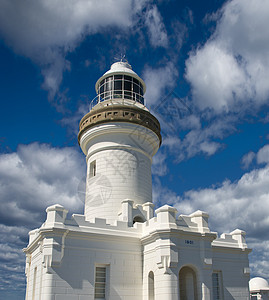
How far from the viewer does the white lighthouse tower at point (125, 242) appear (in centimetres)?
1728

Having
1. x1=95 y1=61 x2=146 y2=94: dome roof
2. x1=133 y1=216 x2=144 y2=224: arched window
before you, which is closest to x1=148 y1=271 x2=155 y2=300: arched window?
x1=133 y1=216 x2=144 y2=224: arched window

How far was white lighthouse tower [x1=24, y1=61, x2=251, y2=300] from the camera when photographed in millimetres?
17281

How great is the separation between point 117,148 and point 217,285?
11905 millimetres

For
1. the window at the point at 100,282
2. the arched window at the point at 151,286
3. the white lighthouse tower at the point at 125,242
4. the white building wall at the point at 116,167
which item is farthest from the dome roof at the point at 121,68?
the arched window at the point at 151,286

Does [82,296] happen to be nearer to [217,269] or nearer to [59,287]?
[59,287]

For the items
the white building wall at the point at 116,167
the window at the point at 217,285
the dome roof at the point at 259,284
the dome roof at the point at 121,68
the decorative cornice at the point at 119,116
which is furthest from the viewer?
the dome roof at the point at 259,284

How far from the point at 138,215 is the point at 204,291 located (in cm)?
662

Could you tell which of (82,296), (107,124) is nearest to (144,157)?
(107,124)

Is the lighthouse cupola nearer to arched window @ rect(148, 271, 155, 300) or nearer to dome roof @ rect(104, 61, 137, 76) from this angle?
dome roof @ rect(104, 61, 137, 76)

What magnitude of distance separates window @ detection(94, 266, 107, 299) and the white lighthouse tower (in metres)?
0.05

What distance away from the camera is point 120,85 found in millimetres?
27031

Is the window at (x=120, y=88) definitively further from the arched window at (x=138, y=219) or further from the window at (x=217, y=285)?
the window at (x=217, y=285)

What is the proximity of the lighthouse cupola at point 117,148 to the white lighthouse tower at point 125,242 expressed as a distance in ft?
0.25

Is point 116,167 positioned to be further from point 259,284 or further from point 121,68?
point 259,284
